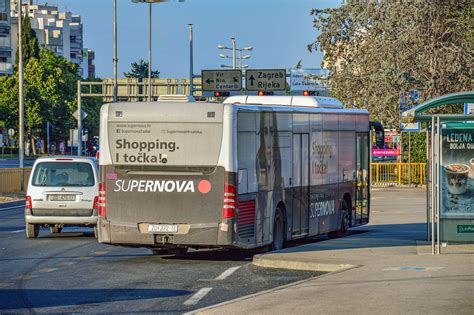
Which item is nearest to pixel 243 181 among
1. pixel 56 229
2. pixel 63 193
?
pixel 63 193

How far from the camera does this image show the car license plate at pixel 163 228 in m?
19.4

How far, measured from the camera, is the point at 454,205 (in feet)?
67.8

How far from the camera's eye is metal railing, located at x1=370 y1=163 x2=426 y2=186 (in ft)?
187

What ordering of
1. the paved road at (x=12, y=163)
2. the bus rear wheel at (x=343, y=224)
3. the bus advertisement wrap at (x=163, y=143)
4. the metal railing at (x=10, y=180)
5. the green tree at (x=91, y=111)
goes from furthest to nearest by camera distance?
Answer: the green tree at (x=91, y=111)
the paved road at (x=12, y=163)
the metal railing at (x=10, y=180)
the bus rear wheel at (x=343, y=224)
the bus advertisement wrap at (x=163, y=143)

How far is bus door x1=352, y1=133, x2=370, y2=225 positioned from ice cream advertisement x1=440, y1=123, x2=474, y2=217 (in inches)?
233

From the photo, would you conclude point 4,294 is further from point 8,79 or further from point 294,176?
point 8,79

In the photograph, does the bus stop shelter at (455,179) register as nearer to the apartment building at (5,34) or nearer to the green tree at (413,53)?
the green tree at (413,53)

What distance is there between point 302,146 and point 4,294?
29.8 feet

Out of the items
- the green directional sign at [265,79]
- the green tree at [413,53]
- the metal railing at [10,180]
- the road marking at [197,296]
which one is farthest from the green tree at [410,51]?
the road marking at [197,296]

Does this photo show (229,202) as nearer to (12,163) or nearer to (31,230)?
(31,230)

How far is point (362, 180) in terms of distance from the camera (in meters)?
27.5

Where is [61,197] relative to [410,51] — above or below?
below

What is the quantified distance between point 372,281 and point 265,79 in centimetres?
5330

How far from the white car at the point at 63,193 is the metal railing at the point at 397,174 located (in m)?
32.9
